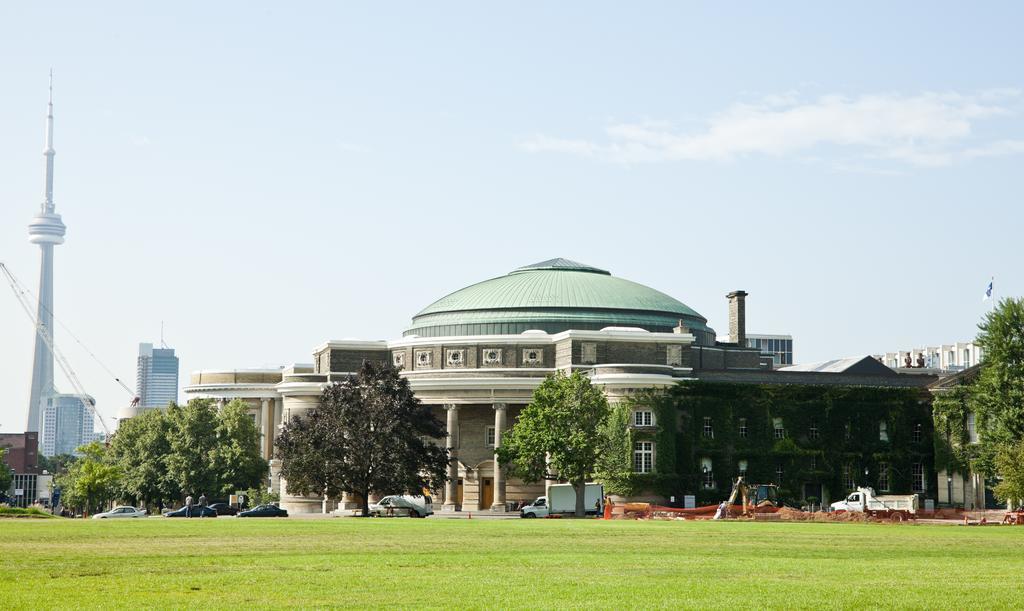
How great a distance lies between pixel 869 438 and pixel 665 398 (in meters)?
17.5

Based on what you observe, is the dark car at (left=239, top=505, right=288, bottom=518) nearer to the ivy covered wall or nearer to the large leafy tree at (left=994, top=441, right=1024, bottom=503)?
the ivy covered wall

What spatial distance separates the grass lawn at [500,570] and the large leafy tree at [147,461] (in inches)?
2507

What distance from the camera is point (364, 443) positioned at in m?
96.3

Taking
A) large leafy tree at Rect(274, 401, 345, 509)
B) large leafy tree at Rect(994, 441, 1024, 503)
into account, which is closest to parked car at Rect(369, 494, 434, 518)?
large leafy tree at Rect(274, 401, 345, 509)

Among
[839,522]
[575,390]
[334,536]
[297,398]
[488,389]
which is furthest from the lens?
[297,398]

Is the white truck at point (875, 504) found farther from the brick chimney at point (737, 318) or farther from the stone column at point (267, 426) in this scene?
the stone column at point (267, 426)

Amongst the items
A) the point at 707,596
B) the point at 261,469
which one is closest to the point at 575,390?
the point at 261,469

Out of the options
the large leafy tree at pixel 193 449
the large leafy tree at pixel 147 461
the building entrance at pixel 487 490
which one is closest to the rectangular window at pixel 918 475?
the building entrance at pixel 487 490

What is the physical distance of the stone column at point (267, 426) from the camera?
149250 mm

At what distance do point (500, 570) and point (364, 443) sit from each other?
62467 millimetres

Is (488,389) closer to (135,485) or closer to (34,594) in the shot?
(135,485)

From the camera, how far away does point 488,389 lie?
122m

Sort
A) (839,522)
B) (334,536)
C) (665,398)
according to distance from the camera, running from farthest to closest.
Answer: (665,398) < (839,522) < (334,536)

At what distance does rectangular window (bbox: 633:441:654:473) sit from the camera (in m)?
111
